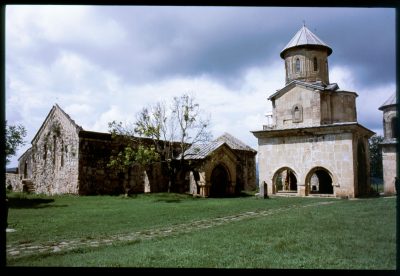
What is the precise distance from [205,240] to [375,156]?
783 inches

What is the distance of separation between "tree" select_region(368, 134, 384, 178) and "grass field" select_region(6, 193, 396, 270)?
11.6 meters

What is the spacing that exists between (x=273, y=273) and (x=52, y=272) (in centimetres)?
391

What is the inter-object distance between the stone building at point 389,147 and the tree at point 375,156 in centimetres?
72

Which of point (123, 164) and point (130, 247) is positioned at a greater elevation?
point (123, 164)

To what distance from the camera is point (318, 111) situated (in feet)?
72.7

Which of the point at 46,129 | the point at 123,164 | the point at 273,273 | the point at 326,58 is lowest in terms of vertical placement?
the point at 273,273

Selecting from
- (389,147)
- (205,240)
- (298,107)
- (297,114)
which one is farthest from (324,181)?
(205,240)

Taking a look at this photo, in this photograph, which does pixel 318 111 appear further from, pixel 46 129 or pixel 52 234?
pixel 46 129

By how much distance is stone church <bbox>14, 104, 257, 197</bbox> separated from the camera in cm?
2328

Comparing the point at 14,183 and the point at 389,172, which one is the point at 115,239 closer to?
the point at 389,172

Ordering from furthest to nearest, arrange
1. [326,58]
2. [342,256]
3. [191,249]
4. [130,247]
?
1. [326,58]
2. [130,247]
3. [191,249]
4. [342,256]

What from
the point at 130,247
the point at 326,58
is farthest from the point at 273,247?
the point at 326,58

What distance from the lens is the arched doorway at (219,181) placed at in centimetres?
2489

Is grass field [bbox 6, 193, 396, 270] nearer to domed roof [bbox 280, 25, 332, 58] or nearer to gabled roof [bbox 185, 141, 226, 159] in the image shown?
gabled roof [bbox 185, 141, 226, 159]
